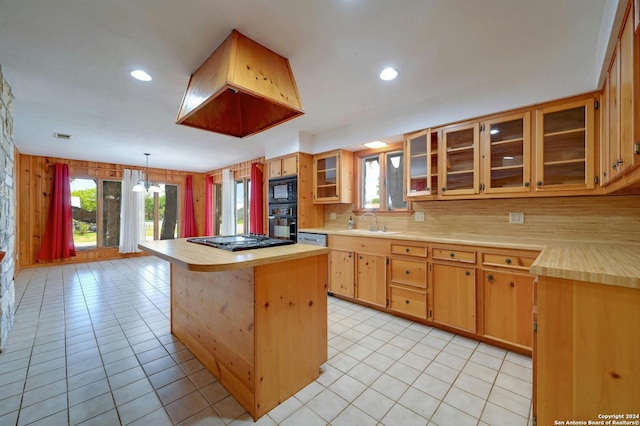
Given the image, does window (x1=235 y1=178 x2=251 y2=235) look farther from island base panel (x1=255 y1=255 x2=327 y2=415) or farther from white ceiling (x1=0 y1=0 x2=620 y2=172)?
island base panel (x1=255 y1=255 x2=327 y2=415)

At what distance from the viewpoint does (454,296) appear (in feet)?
8.11

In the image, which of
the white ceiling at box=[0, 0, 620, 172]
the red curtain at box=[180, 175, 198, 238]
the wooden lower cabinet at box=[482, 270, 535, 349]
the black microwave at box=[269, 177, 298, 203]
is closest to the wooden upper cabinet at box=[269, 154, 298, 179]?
the black microwave at box=[269, 177, 298, 203]

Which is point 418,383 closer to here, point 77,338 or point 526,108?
point 526,108

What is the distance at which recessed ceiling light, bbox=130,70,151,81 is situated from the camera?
2.26 m

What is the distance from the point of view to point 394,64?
7.13ft

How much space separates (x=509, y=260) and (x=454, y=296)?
22.8 inches

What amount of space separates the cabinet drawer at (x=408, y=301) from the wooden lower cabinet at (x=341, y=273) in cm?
57

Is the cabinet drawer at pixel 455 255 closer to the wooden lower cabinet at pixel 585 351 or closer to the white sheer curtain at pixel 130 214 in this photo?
the wooden lower cabinet at pixel 585 351

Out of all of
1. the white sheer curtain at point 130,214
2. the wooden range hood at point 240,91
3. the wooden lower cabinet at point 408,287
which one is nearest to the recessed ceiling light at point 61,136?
the white sheer curtain at point 130,214

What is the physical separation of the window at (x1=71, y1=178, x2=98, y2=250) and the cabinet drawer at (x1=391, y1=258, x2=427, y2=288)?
7002mm

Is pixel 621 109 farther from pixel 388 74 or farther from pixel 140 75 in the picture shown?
pixel 140 75

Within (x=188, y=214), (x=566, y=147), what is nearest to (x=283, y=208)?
(x=566, y=147)

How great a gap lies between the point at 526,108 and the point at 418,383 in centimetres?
250

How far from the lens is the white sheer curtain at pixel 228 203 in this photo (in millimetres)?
6582
